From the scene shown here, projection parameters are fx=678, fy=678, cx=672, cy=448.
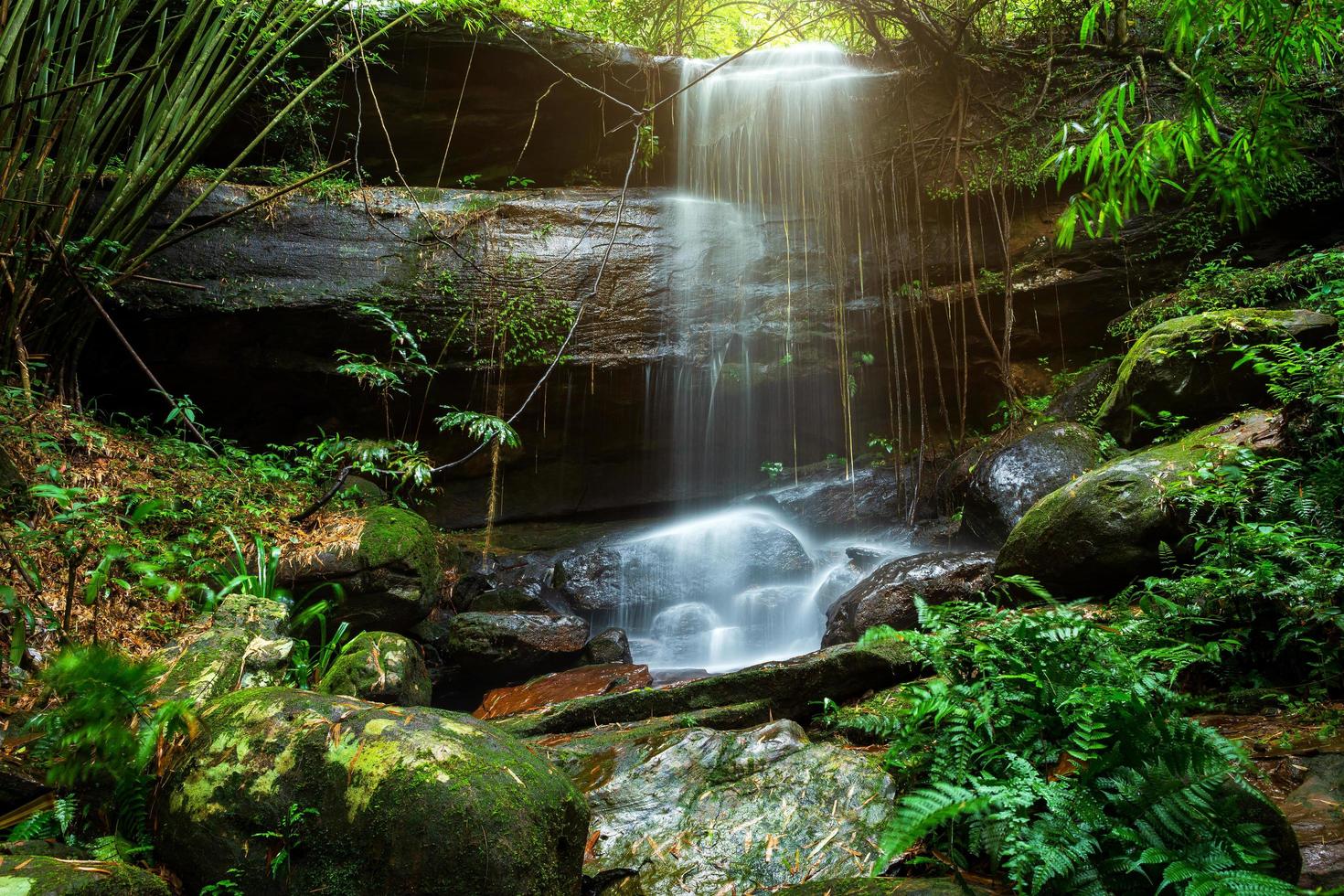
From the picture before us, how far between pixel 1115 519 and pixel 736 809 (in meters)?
2.97

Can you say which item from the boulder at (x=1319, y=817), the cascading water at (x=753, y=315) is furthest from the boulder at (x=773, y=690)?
the cascading water at (x=753, y=315)

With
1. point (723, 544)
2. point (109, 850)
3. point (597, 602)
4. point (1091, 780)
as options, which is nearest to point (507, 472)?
point (597, 602)

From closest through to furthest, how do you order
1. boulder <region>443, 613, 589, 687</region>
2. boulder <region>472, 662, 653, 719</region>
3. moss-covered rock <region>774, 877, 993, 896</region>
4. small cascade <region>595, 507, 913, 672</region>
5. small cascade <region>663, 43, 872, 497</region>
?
moss-covered rock <region>774, 877, 993, 896</region> → boulder <region>472, 662, 653, 719</region> → boulder <region>443, 613, 589, 687</region> → small cascade <region>595, 507, 913, 672</region> → small cascade <region>663, 43, 872, 497</region>

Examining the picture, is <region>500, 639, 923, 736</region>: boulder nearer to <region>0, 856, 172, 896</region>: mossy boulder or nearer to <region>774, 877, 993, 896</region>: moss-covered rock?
<region>774, 877, 993, 896</region>: moss-covered rock

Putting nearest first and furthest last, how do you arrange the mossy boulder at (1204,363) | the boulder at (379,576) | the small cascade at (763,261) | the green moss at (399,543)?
the mossy boulder at (1204,363)
the boulder at (379,576)
the green moss at (399,543)
the small cascade at (763,261)

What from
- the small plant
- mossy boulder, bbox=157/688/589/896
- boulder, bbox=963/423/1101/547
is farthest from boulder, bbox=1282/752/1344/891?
boulder, bbox=963/423/1101/547

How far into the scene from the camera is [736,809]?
239 cm

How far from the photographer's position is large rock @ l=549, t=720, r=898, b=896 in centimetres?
211

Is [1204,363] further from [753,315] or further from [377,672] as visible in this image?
[377,672]

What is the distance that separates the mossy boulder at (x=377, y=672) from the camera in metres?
3.44

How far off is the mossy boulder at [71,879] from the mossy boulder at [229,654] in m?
0.76

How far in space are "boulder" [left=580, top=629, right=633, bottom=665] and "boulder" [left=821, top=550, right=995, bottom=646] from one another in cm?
190

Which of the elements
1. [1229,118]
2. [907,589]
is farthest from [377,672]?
[1229,118]

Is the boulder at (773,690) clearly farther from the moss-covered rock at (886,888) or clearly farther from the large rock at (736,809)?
the moss-covered rock at (886,888)
